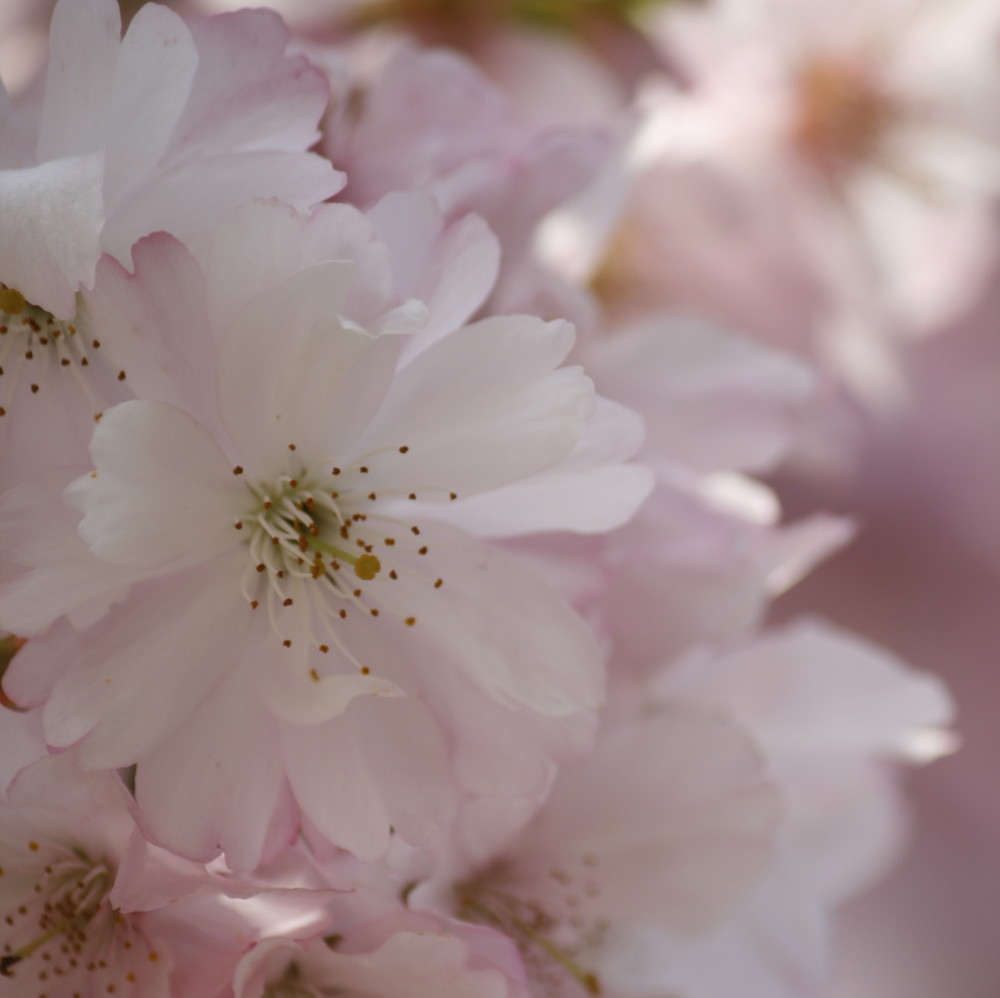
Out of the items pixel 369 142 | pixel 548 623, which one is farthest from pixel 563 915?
pixel 369 142

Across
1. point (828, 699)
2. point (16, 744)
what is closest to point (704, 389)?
point (828, 699)

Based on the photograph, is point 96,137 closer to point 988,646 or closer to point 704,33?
point 704,33

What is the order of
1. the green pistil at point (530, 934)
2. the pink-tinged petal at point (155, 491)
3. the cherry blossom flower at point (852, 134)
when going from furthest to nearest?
the cherry blossom flower at point (852, 134), the green pistil at point (530, 934), the pink-tinged petal at point (155, 491)

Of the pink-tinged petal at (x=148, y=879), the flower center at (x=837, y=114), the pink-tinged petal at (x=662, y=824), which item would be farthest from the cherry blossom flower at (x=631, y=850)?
the flower center at (x=837, y=114)

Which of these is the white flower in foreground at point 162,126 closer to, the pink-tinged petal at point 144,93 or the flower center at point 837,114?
the pink-tinged petal at point 144,93

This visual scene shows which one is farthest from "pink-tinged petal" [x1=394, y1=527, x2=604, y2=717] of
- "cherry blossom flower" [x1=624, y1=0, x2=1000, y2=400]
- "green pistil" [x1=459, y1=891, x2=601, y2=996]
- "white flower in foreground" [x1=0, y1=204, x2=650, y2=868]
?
"cherry blossom flower" [x1=624, y1=0, x2=1000, y2=400]

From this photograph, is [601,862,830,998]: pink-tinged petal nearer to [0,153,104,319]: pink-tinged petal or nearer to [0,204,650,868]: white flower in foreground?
Result: [0,204,650,868]: white flower in foreground

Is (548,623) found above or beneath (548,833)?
above
